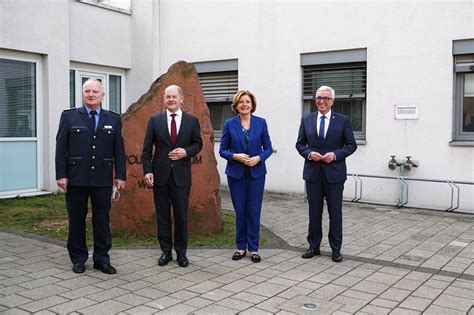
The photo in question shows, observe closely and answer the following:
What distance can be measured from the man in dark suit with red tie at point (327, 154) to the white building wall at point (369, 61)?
4.04 m

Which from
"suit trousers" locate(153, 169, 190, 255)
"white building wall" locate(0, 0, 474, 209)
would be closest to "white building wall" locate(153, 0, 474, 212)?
"white building wall" locate(0, 0, 474, 209)

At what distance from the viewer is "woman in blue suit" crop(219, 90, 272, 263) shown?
5.71 m

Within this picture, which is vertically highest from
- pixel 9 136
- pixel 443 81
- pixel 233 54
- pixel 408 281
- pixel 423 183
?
pixel 233 54

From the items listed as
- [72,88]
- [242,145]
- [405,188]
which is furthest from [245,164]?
[72,88]

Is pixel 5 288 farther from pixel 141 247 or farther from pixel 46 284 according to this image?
pixel 141 247

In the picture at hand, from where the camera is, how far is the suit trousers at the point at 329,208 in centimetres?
582

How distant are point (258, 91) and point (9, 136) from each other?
531cm

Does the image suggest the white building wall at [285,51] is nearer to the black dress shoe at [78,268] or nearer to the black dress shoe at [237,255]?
the black dress shoe at [237,255]

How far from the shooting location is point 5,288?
4656 mm

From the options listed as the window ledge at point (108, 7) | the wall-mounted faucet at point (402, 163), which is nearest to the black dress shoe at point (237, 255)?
the wall-mounted faucet at point (402, 163)

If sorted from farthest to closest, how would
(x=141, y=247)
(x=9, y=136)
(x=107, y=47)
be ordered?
(x=107, y=47) → (x=9, y=136) → (x=141, y=247)

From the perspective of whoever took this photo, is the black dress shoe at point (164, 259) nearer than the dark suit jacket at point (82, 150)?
No

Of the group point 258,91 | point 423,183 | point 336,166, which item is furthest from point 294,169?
point 336,166

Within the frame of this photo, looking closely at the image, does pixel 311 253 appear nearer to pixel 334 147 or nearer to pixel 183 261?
pixel 334 147
